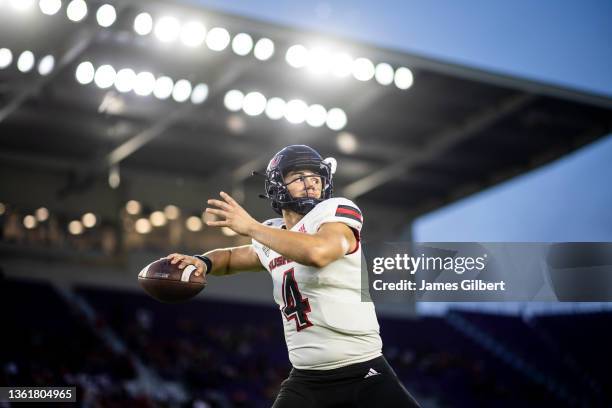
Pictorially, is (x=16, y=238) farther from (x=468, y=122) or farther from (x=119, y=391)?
(x=468, y=122)

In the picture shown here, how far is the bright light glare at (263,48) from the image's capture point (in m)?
15.2

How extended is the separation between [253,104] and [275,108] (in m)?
0.67

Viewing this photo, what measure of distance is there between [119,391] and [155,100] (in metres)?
6.19

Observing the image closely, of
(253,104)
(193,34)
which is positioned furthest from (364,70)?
(193,34)

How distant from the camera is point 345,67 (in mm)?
16062

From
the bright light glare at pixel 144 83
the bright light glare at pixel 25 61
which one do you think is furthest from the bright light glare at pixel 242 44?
the bright light glare at pixel 25 61

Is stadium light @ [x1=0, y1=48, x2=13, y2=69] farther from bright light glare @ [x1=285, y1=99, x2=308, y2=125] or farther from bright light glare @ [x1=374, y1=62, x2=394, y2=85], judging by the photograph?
bright light glare @ [x1=374, y1=62, x2=394, y2=85]

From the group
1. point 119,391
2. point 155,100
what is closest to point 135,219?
point 155,100

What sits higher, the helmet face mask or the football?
the helmet face mask

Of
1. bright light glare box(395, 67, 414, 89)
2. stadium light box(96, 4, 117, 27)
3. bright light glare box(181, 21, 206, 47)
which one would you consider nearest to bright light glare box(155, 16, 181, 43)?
bright light glare box(181, 21, 206, 47)

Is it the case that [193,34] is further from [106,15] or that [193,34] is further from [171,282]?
[171,282]

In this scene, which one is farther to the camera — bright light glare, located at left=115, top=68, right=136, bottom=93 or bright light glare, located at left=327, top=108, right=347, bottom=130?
bright light glare, located at left=327, top=108, right=347, bottom=130

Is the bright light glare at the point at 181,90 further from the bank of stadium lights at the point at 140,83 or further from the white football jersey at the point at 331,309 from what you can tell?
the white football jersey at the point at 331,309

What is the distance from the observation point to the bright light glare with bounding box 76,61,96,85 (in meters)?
15.6
